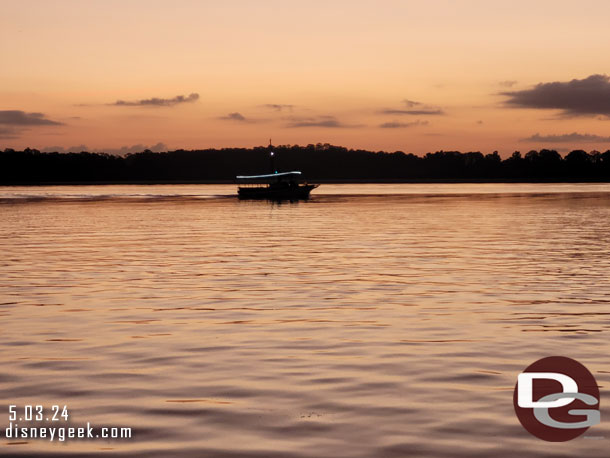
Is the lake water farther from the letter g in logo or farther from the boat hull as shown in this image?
the boat hull

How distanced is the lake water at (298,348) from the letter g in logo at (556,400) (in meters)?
0.25

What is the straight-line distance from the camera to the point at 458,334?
19.7 meters

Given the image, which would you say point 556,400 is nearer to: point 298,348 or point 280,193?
point 298,348

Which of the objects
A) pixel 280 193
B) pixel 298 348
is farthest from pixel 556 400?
pixel 280 193

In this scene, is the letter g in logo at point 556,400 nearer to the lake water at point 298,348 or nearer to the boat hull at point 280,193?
the lake water at point 298,348

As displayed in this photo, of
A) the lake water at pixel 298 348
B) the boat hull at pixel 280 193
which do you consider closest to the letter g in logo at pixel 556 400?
the lake water at pixel 298 348

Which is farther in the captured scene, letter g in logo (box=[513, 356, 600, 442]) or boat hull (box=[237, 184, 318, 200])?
boat hull (box=[237, 184, 318, 200])

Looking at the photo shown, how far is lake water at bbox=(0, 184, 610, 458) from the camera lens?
39.0 feet

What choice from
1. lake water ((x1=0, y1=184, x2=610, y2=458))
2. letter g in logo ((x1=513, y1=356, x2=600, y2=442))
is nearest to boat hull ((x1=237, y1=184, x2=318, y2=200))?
lake water ((x1=0, y1=184, x2=610, y2=458))

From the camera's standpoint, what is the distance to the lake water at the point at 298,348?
11.9 metres

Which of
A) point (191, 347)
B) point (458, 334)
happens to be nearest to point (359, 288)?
point (458, 334)

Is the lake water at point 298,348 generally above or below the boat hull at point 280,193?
below

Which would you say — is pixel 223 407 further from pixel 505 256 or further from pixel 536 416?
pixel 505 256

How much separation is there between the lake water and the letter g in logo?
0.25 metres
